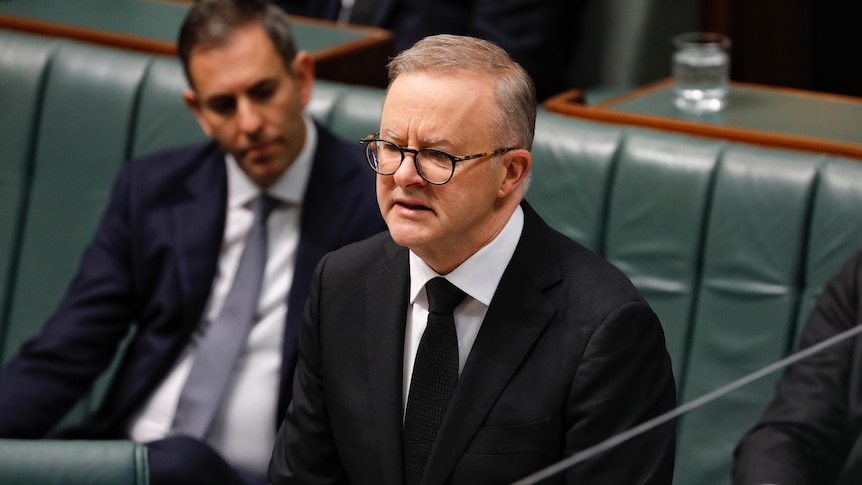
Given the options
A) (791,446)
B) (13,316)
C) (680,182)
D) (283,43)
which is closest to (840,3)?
(680,182)

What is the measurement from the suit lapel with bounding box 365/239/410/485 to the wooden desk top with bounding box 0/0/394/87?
3.97 feet

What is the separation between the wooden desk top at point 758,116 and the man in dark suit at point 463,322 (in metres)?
0.88

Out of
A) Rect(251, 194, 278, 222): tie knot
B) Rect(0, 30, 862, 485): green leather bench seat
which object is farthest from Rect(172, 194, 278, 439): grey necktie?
Rect(0, 30, 862, 485): green leather bench seat

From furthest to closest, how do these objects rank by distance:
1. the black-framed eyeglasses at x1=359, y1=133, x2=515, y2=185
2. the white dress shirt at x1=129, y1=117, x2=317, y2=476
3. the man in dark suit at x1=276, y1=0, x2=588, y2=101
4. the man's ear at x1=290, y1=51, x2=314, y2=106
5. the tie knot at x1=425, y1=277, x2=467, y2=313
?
the man in dark suit at x1=276, y1=0, x2=588, y2=101 < the man's ear at x1=290, y1=51, x2=314, y2=106 < the white dress shirt at x1=129, y1=117, x2=317, y2=476 < the tie knot at x1=425, y1=277, x2=467, y2=313 < the black-framed eyeglasses at x1=359, y1=133, x2=515, y2=185

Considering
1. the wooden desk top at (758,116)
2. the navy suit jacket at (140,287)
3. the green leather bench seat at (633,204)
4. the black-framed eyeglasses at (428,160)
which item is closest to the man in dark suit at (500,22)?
the wooden desk top at (758,116)

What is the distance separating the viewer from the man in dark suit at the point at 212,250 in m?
1.70

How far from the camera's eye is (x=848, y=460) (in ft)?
2.31

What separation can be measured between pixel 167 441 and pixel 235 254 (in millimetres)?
367

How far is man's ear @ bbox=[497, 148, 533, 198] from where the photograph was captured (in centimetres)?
100

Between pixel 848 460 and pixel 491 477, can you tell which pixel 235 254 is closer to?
pixel 491 477

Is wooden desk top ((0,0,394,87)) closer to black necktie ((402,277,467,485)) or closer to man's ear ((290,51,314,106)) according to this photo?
man's ear ((290,51,314,106))

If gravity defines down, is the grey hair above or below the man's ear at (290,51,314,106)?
above

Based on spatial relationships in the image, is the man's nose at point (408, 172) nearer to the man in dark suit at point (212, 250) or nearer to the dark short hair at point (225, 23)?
the man in dark suit at point (212, 250)

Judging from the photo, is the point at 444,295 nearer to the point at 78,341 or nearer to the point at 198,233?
the point at 198,233
